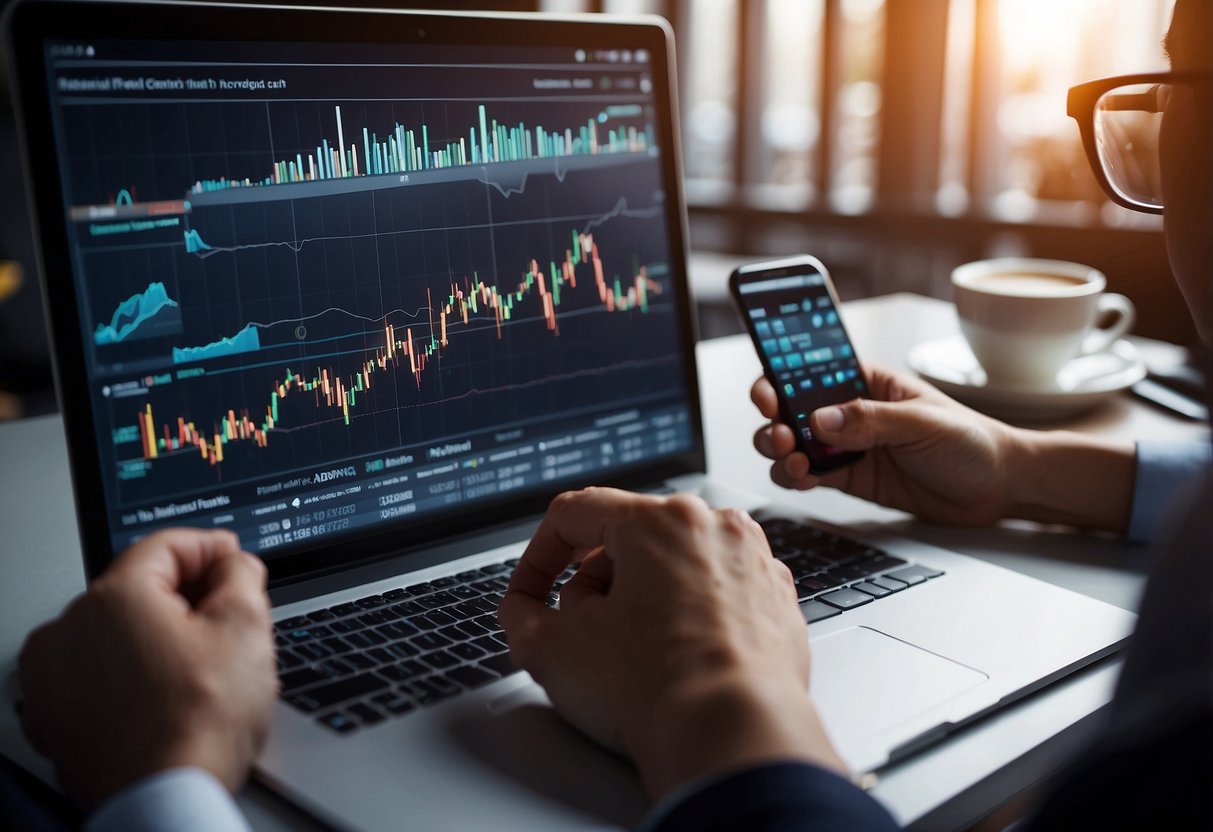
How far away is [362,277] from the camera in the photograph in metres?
0.72

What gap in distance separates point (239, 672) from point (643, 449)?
17.4 inches

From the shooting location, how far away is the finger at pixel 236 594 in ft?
1.65

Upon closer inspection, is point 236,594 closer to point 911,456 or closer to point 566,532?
point 566,532

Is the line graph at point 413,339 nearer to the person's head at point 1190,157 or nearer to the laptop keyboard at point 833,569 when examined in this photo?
the laptop keyboard at point 833,569

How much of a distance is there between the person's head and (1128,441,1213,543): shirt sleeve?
0.62 ft

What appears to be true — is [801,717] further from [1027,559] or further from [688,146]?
[688,146]

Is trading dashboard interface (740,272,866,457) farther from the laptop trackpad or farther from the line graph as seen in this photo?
the laptop trackpad

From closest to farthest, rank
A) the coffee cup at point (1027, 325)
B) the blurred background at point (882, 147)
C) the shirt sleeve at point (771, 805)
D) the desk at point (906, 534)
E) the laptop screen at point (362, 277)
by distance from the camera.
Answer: the shirt sleeve at point (771, 805)
the desk at point (906, 534)
the laptop screen at point (362, 277)
the coffee cup at point (1027, 325)
the blurred background at point (882, 147)

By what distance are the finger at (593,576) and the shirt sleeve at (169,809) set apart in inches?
8.4

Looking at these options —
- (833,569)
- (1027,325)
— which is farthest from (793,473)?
(1027,325)

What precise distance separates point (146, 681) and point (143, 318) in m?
0.25

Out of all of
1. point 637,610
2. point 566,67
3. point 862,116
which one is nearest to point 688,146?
point 862,116

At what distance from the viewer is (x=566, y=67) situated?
816mm

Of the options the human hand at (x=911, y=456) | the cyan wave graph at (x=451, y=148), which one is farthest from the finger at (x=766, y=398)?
the cyan wave graph at (x=451, y=148)
